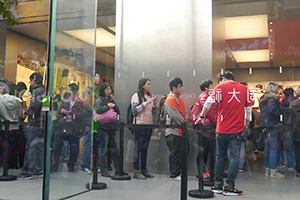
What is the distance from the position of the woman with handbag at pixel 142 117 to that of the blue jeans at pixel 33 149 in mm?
1323

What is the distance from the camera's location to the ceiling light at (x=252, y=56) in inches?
125

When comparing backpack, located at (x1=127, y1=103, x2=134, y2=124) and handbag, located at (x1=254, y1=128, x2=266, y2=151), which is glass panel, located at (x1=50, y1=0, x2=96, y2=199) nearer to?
backpack, located at (x1=127, y1=103, x2=134, y2=124)

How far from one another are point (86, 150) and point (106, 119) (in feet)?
1.42

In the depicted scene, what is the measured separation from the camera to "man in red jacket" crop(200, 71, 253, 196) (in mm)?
3125

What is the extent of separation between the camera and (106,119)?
360 centimetres

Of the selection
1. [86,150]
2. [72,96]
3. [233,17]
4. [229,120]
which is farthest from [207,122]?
[72,96]

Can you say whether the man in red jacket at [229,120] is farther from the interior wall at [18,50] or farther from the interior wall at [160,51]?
the interior wall at [18,50]

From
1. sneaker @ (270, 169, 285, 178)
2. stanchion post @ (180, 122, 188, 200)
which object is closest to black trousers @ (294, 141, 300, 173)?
sneaker @ (270, 169, 285, 178)

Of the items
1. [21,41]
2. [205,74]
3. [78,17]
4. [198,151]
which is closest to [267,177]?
[198,151]

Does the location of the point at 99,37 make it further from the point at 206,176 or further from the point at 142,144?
the point at 206,176

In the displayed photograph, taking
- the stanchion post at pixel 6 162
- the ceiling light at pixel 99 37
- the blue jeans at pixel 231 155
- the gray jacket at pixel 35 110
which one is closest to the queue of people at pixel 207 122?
the blue jeans at pixel 231 155

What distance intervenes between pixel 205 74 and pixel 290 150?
119cm

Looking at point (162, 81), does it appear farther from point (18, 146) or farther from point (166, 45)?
point (18, 146)

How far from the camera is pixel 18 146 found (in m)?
3.90
